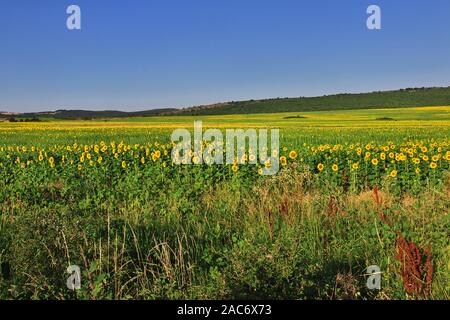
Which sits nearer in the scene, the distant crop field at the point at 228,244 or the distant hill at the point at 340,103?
the distant crop field at the point at 228,244

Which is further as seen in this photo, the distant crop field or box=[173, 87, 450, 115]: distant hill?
box=[173, 87, 450, 115]: distant hill

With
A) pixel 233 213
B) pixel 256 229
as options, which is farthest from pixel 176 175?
pixel 256 229

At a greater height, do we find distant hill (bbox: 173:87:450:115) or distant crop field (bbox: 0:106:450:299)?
distant hill (bbox: 173:87:450:115)

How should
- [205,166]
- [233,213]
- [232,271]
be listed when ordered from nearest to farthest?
[232,271] → [233,213] → [205,166]

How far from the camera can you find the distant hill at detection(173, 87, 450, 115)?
315 ft

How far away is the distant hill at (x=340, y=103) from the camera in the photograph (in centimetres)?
9588

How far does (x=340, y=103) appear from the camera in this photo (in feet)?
335

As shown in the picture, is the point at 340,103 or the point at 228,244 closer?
the point at 228,244

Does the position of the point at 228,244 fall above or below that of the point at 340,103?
below

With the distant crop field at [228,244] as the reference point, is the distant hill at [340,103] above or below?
above

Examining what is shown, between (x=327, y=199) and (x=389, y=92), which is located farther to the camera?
(x=389, y=92)
